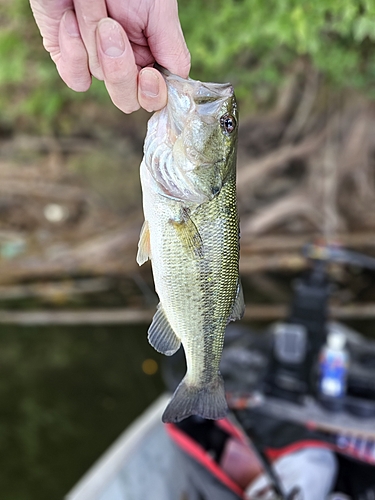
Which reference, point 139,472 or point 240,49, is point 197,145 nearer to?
point 139,472

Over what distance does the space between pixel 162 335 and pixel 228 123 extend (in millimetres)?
708

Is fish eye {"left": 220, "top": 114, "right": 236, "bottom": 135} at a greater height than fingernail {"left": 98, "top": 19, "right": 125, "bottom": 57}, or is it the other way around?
fingernail {"left": 98, "top": 19, "right": 125, "bottom": 57}

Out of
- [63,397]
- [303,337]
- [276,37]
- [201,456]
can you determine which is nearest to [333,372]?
[303,337]

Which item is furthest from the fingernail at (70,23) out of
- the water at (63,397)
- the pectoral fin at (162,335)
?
the water at (63,397)

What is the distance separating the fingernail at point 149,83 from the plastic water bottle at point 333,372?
83.5 inches

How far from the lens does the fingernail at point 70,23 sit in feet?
3.27

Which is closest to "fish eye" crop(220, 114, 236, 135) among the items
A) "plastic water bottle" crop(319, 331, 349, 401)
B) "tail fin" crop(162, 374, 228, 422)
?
"tail fin" crop(162, 374, 228, 422)

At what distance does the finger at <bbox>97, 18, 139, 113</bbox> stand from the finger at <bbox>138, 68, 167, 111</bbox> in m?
0.02

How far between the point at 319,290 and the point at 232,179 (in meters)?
1.66

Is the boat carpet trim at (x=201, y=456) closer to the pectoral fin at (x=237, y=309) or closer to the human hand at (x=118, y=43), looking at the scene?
the pectoral fin at (x=237, y=309)

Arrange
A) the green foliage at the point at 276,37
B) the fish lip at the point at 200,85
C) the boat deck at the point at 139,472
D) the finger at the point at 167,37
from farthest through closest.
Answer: the green foliage at the point at 276,37, the boat deck at the point at 139,472, the fish lip at the point at 200,85, the finger at the point at 167,37

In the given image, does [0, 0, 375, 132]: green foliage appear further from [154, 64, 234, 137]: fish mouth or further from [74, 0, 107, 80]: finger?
[74, 0, 107, 80]: finger

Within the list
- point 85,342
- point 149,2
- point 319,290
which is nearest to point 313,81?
point 319,290

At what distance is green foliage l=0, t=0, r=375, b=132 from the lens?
10.4 feet
